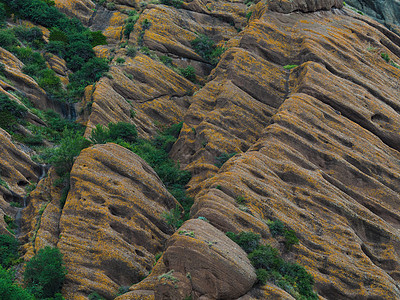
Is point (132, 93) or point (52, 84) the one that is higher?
point (132, 93)

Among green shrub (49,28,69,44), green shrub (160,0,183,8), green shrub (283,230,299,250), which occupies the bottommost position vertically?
green shrub (49,28,69,44)

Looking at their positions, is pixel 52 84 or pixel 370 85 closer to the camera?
pixel 370 85

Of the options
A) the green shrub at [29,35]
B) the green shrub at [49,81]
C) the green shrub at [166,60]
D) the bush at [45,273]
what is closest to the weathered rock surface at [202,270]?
the bush at [45,273]

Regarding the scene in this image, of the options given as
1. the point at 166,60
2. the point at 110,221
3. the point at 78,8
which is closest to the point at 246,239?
the point at 110,221

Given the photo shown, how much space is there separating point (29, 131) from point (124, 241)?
1700 cm

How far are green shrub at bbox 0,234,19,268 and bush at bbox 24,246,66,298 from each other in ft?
8.25

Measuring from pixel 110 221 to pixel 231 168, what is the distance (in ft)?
28.4

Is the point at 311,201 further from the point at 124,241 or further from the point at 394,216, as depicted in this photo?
the point at 124,241

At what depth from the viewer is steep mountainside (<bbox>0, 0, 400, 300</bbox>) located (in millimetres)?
32250

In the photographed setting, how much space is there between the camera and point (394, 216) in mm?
38312

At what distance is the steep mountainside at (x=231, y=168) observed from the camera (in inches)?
1270

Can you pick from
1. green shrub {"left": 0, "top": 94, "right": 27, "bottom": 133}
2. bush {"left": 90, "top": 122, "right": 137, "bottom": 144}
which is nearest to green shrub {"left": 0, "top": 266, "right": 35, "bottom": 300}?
bush {"left": 90, "top": 122, "right": 137, "bottom": 144}

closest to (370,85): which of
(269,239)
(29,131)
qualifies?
(269,239)

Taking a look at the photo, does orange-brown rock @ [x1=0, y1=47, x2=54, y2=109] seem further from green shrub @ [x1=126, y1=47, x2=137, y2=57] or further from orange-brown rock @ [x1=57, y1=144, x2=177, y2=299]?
orange-brown rock @ [x1=57, y1=144, x2=177, y2=299]
